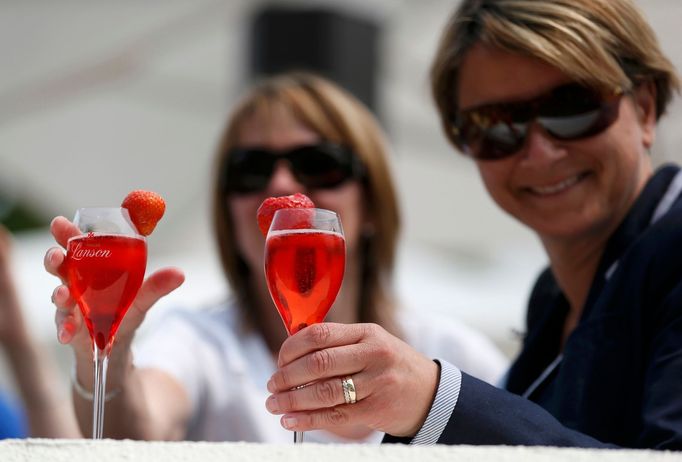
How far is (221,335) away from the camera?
10.8 feet

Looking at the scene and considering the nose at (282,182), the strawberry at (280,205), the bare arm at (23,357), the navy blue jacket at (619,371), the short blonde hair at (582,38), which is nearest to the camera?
the navy blue jacket at (619,371)

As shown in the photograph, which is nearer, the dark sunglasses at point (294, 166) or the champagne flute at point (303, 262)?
the champagne flute at point (303, 262)

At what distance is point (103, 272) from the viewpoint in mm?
1702

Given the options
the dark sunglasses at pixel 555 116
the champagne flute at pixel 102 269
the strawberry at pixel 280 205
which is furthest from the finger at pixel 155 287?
the dark sunglasses at pixel 555 116

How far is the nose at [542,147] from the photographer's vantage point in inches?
86.1

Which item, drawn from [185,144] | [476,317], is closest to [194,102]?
[185,144]

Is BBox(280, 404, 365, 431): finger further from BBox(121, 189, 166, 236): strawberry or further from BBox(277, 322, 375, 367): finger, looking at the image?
BBox(121, 189, 166, 236): strawberry

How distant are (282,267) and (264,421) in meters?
1.53

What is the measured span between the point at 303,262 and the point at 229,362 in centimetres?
163

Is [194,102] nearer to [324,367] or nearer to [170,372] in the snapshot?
[170,372]

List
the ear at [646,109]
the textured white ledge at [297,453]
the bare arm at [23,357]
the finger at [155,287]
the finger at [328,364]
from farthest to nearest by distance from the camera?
the bare arm at [23,357], the ear at [646,109], the finger at [155,287], the finger at [328,364], the textured white ledge at [297,453]

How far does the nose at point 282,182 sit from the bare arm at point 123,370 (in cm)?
80

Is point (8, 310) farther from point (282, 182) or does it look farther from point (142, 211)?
point (142, 211)

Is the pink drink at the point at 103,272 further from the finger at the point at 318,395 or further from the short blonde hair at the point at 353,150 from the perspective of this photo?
the short blonde hair at the point at 353,150
